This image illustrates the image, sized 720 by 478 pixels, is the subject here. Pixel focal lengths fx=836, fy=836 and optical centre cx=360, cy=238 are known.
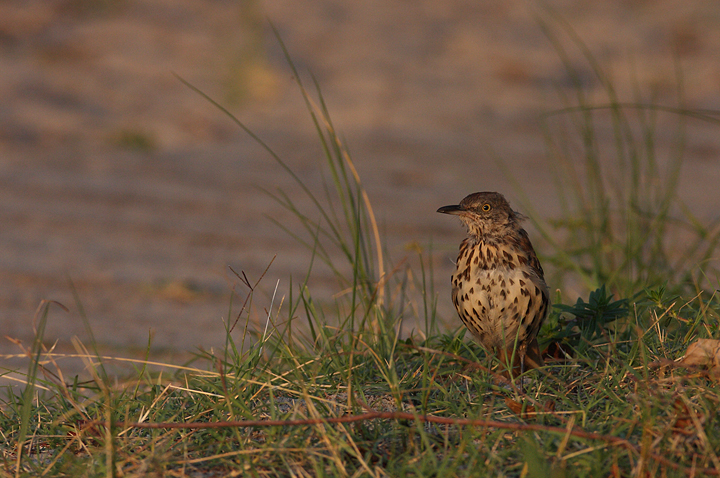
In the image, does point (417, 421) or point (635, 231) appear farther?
point (635, 231)

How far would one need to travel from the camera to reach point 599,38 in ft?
40.3

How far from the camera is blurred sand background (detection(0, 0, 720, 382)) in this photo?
21.4 feet

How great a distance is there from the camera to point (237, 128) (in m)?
10.2

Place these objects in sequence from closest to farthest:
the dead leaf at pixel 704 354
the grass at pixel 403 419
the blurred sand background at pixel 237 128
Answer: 1. the grass at pixel 403 419
2. the dead leaf at pixel 704 354
3. the blurred sand background at pixel 237 128

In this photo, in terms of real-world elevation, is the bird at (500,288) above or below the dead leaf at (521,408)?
above

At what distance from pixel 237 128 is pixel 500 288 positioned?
747 centimetres

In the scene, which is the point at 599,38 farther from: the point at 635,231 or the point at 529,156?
the point at 635,231

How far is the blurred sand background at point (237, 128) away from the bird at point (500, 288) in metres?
1.71

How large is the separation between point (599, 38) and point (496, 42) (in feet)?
5.04

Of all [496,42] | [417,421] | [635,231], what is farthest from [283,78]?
[417,421]

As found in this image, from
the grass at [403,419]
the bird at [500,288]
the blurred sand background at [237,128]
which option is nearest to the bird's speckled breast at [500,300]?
the bird at [500,288]

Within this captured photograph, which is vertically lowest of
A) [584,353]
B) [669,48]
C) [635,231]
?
[584,353]

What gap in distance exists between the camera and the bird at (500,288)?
3.18m

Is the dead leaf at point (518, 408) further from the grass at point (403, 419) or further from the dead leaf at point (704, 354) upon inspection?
the dead leaf at point (704, 354)
